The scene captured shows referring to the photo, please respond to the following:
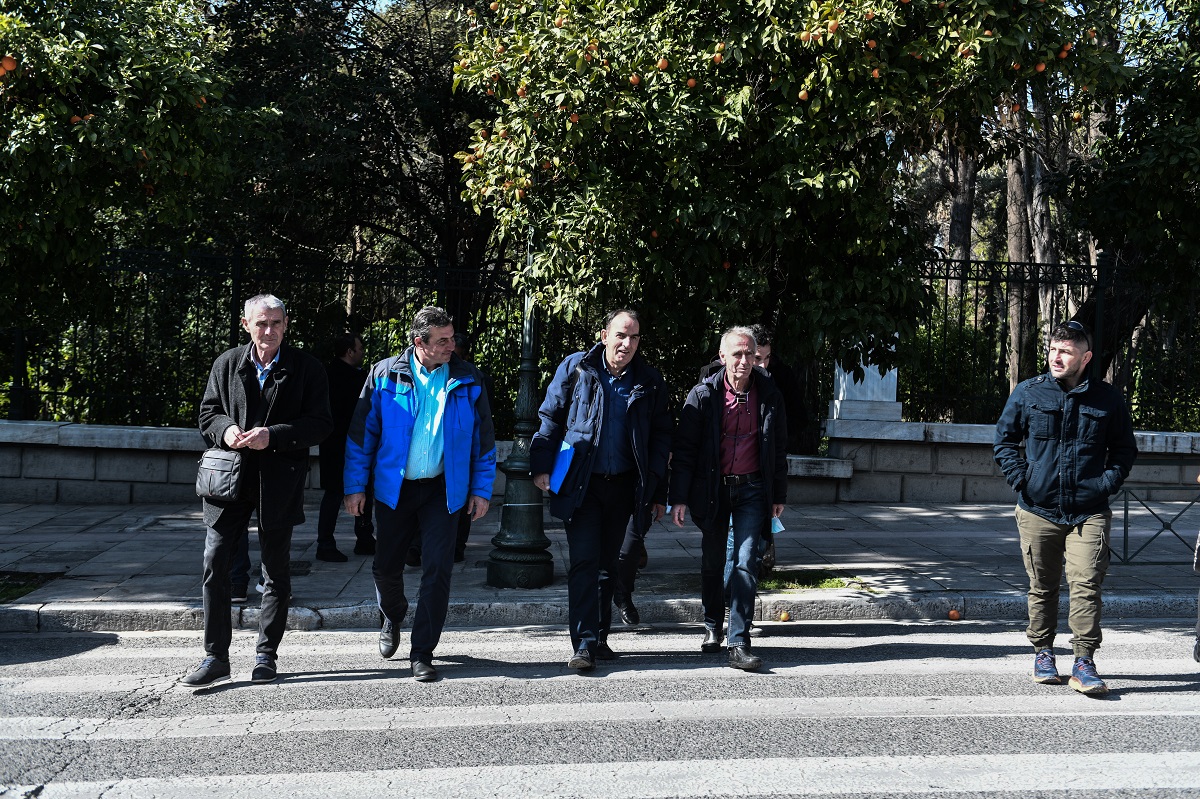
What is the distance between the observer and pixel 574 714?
4926mm

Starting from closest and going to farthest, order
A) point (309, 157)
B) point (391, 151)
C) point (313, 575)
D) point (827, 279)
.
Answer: point (827, 279) < point (313, 575) < point (309, 157) < point (391, 151)

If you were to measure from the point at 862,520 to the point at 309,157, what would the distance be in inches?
289

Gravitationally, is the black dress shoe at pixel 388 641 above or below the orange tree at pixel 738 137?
below

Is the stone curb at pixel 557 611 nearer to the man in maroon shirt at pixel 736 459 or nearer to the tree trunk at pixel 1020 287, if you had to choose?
the man in maroon shirt at pixel 736 459

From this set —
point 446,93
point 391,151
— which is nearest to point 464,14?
point 446,93

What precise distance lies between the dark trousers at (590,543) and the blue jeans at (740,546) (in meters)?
0.56

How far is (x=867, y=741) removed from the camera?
454 centimetres

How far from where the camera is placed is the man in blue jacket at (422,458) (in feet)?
18.0

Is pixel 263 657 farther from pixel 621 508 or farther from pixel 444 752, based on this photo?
pixel 621 508

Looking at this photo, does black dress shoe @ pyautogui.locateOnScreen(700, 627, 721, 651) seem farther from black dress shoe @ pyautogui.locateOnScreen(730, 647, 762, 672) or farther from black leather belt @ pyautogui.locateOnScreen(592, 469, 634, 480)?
black leather belt @ pyautogui.locateOnScreen(592, 469, 634, 480)

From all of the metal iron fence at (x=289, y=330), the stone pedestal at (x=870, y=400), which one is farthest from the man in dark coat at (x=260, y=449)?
the stone pedestal at (x=870, y=400)

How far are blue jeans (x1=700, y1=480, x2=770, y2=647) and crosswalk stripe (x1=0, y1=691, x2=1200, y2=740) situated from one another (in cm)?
72

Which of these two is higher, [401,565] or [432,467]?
[432,467]

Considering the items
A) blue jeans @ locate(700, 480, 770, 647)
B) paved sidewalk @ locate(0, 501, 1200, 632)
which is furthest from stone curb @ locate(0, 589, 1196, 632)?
blue jeans @ locate(700, 480, 770, 647)
